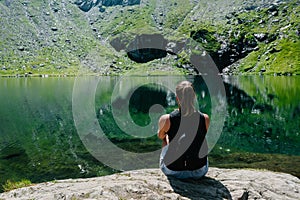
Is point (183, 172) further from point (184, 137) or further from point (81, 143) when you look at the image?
point (81, 143)

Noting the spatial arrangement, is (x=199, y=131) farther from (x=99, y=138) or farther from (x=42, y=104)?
(x=42, y=104)

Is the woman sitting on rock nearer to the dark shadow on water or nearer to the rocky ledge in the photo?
the dark shadow on water

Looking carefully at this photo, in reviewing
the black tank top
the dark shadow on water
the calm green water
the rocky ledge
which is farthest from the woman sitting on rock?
the calm green water

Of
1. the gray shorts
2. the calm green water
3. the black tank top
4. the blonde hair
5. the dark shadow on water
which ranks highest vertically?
the blonde hair

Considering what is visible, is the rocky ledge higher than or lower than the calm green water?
higher

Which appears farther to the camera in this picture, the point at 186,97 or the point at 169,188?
the point at 169,188

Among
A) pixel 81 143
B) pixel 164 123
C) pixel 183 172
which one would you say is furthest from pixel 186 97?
pixel 81 143

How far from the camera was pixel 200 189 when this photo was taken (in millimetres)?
9453

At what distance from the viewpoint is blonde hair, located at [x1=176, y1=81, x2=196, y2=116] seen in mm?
8766

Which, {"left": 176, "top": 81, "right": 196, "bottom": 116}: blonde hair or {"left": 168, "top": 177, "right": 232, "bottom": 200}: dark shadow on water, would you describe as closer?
{"left": 176, "top": 81, "right": 196, "bottom": 116}: blonde hair

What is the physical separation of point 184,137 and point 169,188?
5.07 feet

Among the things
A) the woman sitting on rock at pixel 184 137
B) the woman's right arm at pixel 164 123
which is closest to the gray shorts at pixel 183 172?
the woman sitting on rock at pixel 184 137

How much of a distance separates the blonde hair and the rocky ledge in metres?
2.25

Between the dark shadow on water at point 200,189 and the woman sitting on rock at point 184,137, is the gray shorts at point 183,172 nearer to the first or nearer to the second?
the woman sitting on rock at point 184,137
